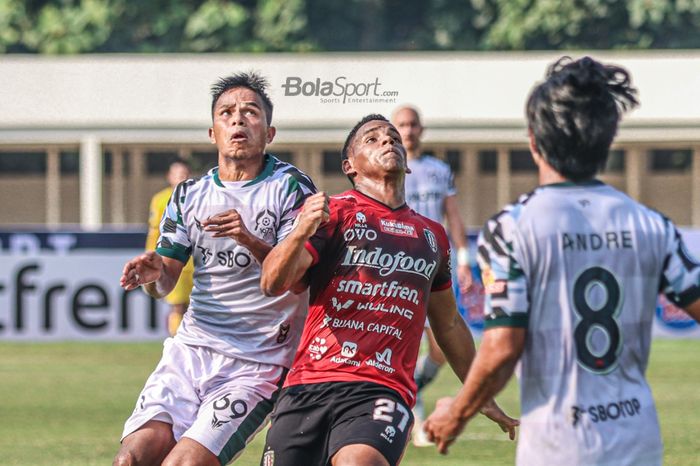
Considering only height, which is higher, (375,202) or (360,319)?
(375,202)

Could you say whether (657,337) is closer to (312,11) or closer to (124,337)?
(124,337)

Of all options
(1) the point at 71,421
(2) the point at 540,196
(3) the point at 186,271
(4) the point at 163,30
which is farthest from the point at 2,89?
(2) the point at 540,196

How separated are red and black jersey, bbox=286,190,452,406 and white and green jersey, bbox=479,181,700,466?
1.50m

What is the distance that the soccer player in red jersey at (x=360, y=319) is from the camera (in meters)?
5.70

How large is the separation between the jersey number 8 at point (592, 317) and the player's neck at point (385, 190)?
73.6 inches

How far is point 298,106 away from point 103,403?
608 inches

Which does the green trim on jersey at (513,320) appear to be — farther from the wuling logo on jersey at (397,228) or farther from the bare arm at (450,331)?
the bare arm at (450,331)

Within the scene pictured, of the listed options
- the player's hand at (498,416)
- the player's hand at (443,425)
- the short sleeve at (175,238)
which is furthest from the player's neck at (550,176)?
the short sleeve at (175,238)

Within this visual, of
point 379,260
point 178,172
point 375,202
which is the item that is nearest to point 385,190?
point 375,202

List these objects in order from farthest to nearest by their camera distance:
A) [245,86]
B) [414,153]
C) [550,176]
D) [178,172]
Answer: [178,172] → [414,153] → [245,86] → [550,176]

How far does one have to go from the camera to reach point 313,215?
5.42 meters

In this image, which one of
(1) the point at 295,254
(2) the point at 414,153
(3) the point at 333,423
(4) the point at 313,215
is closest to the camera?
(4) the point at 313,215

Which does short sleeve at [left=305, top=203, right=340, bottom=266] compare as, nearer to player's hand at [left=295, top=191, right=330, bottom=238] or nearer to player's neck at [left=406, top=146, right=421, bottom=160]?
player's hand at [left=295, top=191, right=330, bottom=238]

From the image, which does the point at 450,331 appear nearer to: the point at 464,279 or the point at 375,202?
the point at 375,202
